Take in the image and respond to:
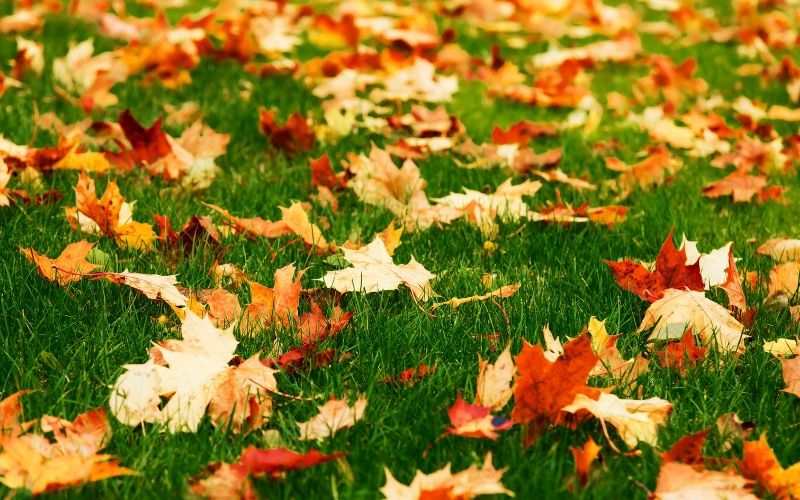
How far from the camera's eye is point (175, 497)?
1.42 meters

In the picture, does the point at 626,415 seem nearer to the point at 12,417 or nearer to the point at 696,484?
the point at 696,484

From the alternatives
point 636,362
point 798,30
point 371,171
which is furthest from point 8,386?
point 798,30

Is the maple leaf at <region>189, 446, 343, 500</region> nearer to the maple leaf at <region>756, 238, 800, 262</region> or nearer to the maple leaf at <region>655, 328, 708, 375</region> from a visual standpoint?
the maple leaf at <region>655, 328, 708, 375</region>

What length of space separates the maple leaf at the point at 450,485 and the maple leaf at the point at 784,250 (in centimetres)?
133

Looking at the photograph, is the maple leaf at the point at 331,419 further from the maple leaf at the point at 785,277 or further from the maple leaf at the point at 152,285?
the maple leaf at the point at 785,277

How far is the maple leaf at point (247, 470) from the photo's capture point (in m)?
1.42

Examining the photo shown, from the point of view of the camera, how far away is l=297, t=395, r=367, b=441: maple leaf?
1579 millimetres

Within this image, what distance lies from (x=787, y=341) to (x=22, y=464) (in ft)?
4.93

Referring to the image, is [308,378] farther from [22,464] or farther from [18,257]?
[18,257]

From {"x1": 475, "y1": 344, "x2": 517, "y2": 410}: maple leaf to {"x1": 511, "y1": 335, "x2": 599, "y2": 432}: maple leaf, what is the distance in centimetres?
5

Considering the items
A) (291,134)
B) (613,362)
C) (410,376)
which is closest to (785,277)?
(613,362)

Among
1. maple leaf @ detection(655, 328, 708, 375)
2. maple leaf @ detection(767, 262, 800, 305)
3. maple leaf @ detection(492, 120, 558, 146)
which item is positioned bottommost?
maple leaf @ detection(492, 120, 558, 146)

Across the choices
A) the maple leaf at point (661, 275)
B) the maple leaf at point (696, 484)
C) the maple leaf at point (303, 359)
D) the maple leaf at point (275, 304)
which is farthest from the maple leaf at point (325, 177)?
the maple leaf at point (696, 484)

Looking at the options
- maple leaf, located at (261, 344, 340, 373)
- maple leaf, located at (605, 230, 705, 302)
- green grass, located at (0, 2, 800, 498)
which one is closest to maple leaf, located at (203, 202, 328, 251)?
green grass, located at (0, 2, 800, 498)
